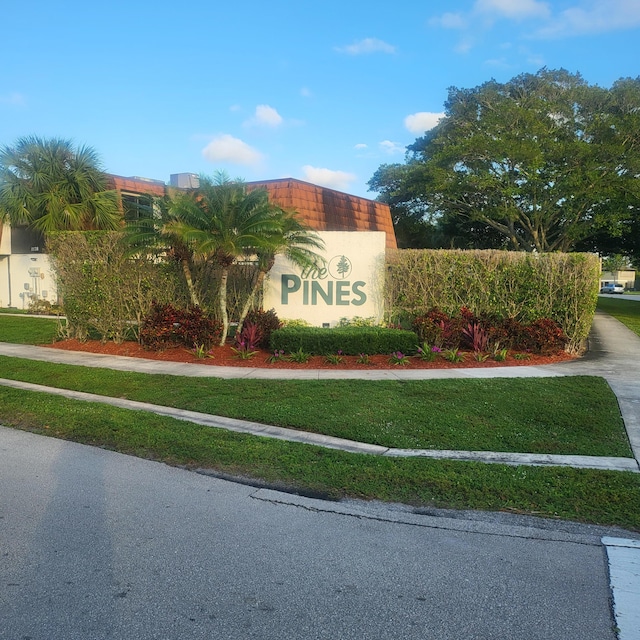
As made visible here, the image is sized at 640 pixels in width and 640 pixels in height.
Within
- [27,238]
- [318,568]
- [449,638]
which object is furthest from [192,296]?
[27,238]

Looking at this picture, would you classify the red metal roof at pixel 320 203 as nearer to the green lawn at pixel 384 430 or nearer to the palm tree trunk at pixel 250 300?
the palm tree trunk at pixel 250 300

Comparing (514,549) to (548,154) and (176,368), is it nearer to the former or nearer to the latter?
(176,368)

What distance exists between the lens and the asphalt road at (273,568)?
303 centimetres

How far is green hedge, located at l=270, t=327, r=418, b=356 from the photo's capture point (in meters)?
11.7

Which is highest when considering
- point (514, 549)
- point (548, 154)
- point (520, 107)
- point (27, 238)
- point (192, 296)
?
point (520, 107)

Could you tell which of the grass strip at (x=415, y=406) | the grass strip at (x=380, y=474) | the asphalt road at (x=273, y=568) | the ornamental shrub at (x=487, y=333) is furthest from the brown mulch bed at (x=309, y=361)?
the asphalt road at (x=273, y=568)

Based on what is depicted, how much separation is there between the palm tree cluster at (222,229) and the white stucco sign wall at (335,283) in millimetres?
1145

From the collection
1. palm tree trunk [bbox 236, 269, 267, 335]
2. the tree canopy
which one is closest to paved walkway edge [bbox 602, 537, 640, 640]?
palm tree trunk [bbox 236, 269, 267, 335]

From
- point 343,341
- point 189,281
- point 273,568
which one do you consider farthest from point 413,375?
point 273,568

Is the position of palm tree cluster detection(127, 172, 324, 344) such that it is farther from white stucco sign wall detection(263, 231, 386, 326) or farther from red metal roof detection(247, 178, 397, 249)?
red metal roof detection(247, 178, 397, 249)

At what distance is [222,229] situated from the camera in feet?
38.7

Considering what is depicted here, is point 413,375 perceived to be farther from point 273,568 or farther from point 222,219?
point 273,568

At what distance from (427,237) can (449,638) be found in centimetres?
4264

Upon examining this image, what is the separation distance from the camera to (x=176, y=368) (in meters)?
11.0
